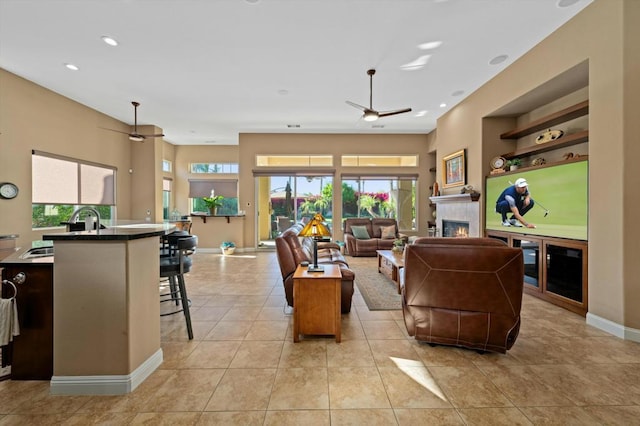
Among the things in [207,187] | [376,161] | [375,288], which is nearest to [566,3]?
[375,288]

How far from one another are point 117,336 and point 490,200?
5314mm

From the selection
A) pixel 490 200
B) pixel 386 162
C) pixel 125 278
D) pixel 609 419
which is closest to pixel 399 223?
pixel 386 162

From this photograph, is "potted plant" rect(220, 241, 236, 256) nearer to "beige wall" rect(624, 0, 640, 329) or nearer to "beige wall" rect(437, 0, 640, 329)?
"beige wall" rect(437, 0, 640, 329)

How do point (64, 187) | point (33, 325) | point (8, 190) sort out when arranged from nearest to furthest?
point (33, 325)
point (8, 190)
point (64, 187)

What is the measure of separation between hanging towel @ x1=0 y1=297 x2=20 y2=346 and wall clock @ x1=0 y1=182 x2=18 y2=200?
12.8ft

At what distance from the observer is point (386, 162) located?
7.87m

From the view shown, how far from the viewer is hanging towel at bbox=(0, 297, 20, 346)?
69.4 inches

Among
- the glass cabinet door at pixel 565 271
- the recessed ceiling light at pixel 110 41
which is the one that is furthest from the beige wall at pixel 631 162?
the recessed ceiling light at pixel 110 41

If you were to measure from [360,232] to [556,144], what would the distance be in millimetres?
4380

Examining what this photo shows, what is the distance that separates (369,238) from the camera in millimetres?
7195

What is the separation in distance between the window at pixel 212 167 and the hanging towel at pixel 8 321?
8.27m

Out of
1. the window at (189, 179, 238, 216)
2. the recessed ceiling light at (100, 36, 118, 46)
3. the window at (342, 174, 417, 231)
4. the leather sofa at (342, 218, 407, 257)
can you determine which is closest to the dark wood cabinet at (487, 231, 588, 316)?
the leather sofa at (342, 218, 407, 257)

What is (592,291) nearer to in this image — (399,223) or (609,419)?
(609,419)

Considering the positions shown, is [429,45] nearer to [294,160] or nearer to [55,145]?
[294,160]
